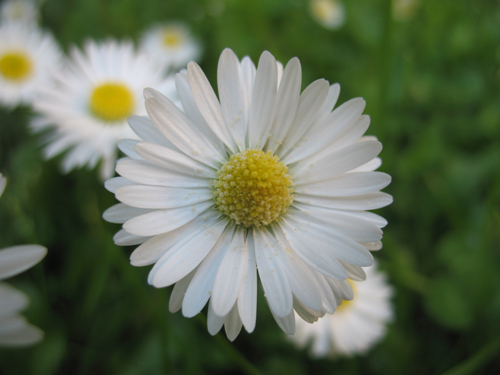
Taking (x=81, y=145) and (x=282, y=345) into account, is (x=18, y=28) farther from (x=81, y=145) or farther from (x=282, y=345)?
(x=282, y=345)

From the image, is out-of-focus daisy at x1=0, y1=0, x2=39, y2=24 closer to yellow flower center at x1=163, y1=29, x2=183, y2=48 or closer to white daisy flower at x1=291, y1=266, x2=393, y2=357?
yellow flower center at x1=163, y1=29, x2=183, y2=48

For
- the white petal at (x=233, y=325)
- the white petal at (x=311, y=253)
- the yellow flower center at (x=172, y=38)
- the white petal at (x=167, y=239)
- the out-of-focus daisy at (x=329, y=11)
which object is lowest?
the white petal at (x=233, y=325)

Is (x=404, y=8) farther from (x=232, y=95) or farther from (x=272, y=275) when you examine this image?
(x=272, y=275)

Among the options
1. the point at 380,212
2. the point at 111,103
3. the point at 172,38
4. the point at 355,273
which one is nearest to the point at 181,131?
the point at 355,273

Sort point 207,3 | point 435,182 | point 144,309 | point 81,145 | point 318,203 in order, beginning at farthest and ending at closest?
point 207,3, point 435,182, point 144,309, point 81,145, point 318,203

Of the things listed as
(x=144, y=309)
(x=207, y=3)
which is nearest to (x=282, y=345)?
(x=144, y=309)

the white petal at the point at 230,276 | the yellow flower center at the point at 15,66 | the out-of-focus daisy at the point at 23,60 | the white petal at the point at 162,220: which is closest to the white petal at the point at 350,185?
the white petal at the point at 230,276

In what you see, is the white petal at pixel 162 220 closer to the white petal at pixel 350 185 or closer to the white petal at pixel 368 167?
the white petal at pixel 350 185

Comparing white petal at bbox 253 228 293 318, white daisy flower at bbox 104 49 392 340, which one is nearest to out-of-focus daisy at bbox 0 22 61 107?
white daisy flower at bbox 104 49 392 340
